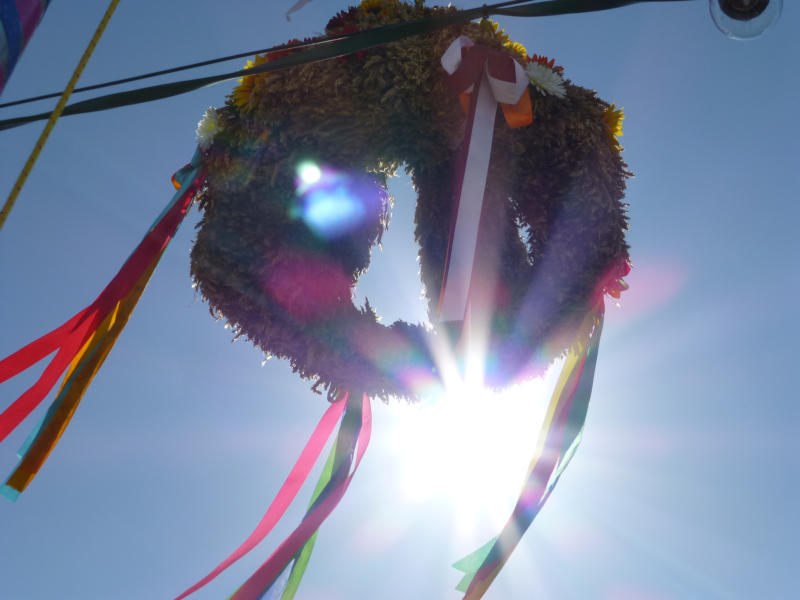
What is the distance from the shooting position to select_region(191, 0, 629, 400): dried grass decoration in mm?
2309

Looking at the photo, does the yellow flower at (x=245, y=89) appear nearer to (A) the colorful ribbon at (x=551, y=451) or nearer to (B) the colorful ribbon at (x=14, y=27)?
(B) the colorful ribbon at (x=14, y=27)

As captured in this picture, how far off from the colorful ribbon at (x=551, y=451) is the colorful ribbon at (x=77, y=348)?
4.86 feet

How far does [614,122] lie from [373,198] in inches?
41.1

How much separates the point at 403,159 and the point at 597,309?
985 mm

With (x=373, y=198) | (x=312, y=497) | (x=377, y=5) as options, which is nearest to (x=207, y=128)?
(x=373, y=198)

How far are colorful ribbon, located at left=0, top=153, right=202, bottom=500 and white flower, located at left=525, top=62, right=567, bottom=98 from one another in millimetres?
1358

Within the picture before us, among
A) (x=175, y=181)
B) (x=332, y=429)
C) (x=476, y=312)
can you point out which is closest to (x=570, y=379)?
(x=476, y=312)

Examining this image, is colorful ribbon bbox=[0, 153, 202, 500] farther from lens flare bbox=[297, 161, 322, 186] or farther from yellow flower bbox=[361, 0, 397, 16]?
yellow flower bbox=[361, 0, 397, 16]

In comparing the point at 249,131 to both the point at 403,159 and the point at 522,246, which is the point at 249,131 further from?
the point at 522,246

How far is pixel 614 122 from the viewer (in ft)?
8.50

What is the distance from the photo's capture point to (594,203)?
243cm

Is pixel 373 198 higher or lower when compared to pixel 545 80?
lower

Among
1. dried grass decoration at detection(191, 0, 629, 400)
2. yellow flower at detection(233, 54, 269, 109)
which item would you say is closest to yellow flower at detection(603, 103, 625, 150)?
dried grass decoration at detection(191, 0, 629, 400)

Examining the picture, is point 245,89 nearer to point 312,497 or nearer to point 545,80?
point 545,80
